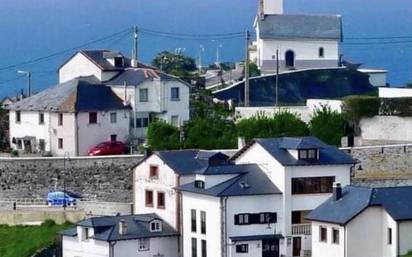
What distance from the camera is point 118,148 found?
49.1m

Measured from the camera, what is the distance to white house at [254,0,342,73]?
62.3 m

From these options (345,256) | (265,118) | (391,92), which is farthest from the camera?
(391,92)

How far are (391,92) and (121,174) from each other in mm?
11052

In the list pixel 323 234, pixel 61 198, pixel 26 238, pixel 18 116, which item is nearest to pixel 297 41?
pixel 18 116

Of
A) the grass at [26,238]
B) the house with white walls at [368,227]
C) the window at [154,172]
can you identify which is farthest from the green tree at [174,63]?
the house with white walls at [368,227]

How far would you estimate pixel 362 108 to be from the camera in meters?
50.3

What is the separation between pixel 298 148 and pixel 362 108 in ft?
31.6

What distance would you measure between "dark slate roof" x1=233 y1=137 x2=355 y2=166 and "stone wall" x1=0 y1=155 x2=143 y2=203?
5.33m

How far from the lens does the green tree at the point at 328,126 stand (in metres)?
48.7

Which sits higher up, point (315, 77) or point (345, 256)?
point (315, 77)

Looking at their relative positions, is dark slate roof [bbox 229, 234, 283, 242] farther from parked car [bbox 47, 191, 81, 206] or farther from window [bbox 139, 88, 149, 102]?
window [bbox 139, 88, 149, 102]

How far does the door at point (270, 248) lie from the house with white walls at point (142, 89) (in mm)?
10870

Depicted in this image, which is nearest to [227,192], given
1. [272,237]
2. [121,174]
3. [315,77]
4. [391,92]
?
[272,237]

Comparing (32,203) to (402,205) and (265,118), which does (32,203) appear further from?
(402,205)
